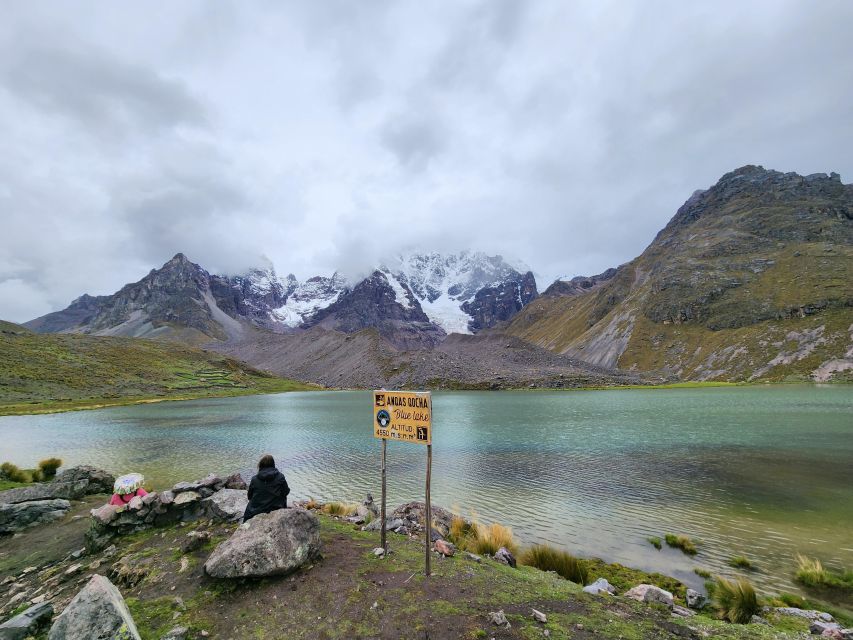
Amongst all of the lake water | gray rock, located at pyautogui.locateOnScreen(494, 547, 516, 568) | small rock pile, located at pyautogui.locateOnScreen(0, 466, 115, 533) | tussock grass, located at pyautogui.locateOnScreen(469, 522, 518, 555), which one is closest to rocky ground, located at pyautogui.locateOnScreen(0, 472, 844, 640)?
gray rock, located at pyautogui.locateOnScreen(494, 547, 516, 568)

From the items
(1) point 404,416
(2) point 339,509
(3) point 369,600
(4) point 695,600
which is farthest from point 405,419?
(4) point 695,600

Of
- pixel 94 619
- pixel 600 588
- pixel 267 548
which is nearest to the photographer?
pixel 94 619

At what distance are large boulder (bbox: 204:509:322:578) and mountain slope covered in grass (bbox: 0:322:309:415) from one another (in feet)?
345

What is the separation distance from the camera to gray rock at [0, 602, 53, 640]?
7.35 m

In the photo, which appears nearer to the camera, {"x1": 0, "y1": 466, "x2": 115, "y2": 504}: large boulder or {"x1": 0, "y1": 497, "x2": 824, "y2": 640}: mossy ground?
{"x1": 0, "y1": 497, "x2": 824, "y2": 640}: mossy ground

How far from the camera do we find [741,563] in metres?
13.9

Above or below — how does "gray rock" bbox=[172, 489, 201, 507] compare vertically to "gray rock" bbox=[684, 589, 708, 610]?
above

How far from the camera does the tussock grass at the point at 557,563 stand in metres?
12.5

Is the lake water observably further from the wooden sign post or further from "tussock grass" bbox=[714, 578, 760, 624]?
the wooden sign post

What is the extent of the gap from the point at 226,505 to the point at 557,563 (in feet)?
37.2

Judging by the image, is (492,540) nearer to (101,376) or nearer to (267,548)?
(267,548)

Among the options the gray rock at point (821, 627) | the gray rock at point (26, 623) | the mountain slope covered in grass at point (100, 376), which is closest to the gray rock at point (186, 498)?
the gray rock at point (26, 623)

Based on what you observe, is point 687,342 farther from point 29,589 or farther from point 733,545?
point 29,589

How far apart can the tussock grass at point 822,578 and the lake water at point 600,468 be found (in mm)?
636
